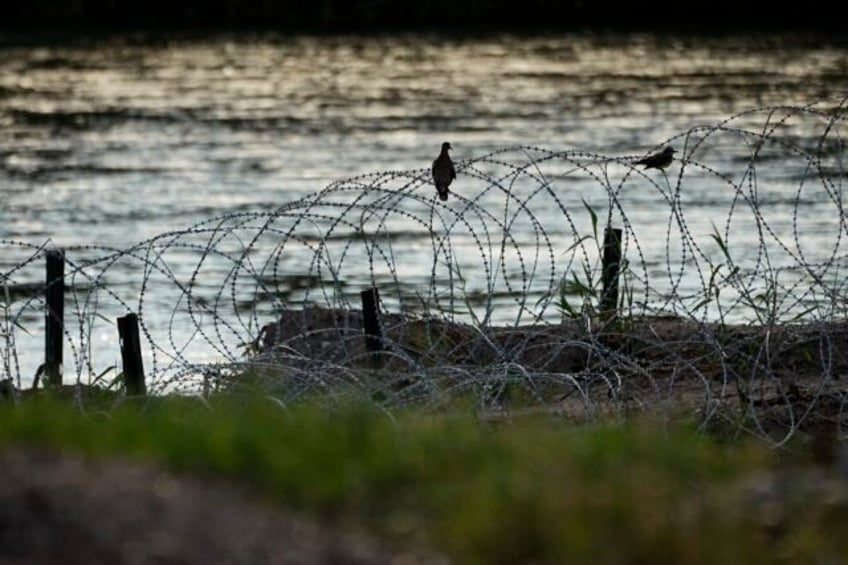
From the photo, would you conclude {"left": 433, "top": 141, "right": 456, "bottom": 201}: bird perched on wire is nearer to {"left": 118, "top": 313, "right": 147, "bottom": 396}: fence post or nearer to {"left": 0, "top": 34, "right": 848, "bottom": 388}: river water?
{"left": 0, "top": 34, "right": 848, "bottom": 388}: river water

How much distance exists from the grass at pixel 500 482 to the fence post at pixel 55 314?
3786 mm

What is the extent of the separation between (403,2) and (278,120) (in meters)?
17.9

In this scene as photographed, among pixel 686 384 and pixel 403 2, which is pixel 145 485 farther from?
pixel 403 2

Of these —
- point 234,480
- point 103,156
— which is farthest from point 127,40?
point 234,480

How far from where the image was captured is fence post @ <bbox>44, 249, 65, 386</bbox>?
10.8m

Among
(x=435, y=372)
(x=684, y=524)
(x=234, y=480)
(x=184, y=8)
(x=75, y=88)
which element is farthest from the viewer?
(x=184, y=8)

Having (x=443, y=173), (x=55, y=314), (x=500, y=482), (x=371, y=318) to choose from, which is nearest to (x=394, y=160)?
(x=443, y=173)

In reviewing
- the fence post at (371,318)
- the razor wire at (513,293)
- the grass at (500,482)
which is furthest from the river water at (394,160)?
the grass at (500,482)

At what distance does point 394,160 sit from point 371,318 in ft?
49.3

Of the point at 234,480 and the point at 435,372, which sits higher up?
the point at 234,480

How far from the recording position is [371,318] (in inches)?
436

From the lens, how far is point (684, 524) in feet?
16.8

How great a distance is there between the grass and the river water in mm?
3506

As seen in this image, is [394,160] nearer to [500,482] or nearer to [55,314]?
[55,314]
